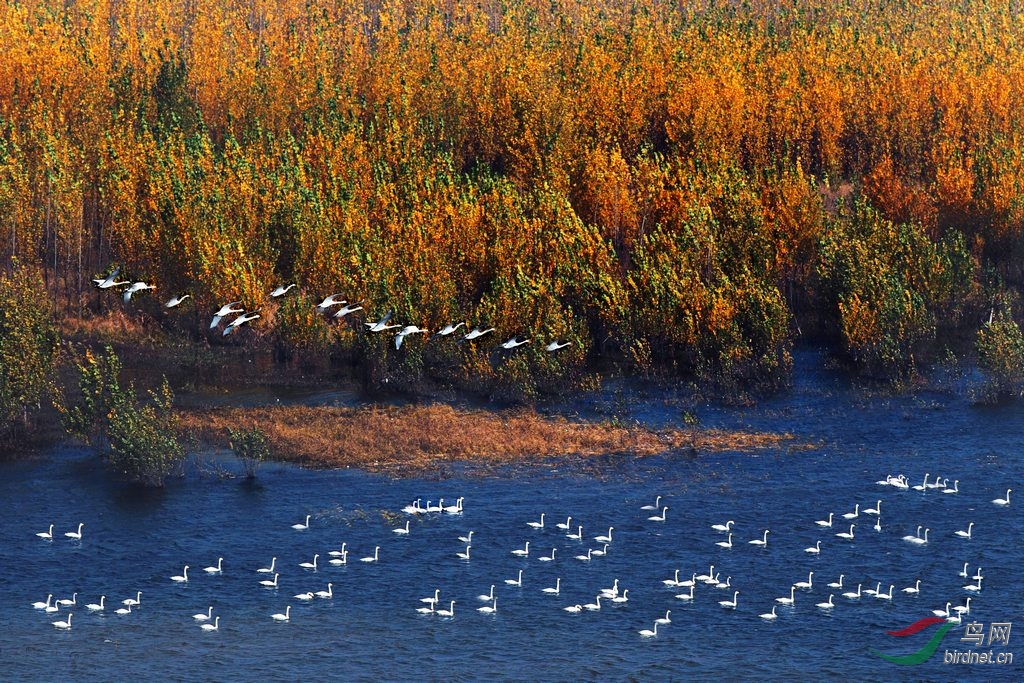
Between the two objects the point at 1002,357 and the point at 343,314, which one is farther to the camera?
the point at 343,314

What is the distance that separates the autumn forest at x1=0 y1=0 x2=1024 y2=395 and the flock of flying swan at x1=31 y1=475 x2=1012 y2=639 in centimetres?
2014

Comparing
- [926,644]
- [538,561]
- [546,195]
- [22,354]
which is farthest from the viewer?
[546,195]

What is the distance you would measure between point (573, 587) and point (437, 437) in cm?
2072

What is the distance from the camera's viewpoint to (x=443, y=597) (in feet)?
212

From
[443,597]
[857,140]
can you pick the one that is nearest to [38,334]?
[443,597]

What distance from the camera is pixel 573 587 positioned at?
215 feet

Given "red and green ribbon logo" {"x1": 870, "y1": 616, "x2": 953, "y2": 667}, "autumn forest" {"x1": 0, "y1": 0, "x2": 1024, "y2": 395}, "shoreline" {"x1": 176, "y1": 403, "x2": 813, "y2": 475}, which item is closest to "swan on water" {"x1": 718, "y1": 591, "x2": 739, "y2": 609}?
"red and green ribbon logo" {"x1": 870, "y1": 616, "x2": 953, "y2": 667}

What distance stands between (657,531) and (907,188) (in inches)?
2085

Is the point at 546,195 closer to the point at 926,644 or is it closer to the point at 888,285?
the point at 888,285

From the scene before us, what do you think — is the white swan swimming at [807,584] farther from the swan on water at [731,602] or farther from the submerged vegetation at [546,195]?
the submerged vegetation at [546,195]

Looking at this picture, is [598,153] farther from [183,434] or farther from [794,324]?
[183,434]

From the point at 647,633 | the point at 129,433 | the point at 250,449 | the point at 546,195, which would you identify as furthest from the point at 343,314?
the point at 647,633

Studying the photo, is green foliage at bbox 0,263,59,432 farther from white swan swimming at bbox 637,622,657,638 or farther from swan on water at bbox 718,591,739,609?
swan on water at bbox 718,591,739,609

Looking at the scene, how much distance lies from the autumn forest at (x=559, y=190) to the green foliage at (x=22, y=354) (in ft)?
43.7
